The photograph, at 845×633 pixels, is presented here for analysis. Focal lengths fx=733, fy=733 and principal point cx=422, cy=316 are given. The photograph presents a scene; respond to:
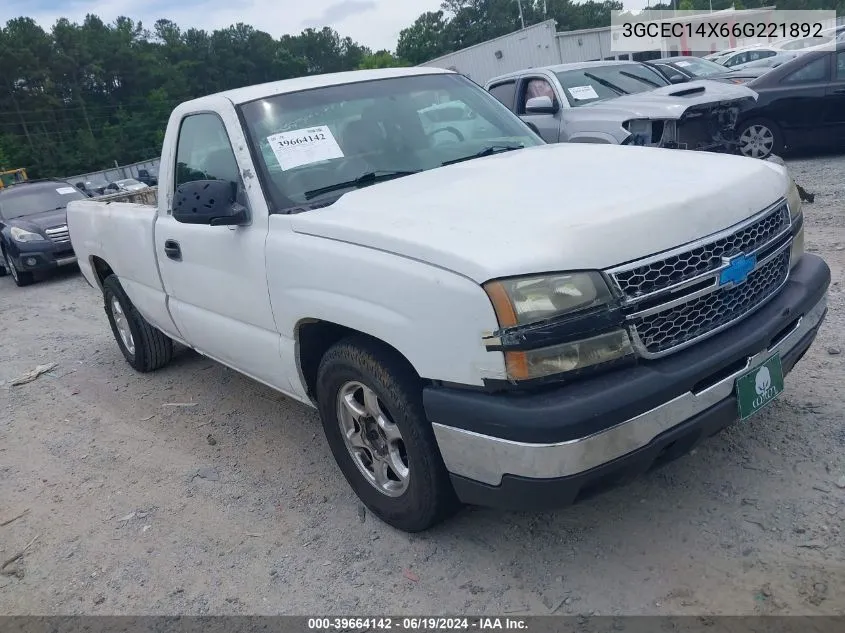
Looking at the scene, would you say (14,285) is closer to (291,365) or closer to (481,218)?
(291,365)

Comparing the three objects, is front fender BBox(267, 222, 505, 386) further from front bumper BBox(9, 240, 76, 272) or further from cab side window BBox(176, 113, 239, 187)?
front bumper BBox(9, 240, 76, 272)

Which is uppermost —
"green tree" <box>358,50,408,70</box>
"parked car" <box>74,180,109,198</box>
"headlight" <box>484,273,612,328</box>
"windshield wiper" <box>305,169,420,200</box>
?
"green tree" <box>358,50,408,70</box>

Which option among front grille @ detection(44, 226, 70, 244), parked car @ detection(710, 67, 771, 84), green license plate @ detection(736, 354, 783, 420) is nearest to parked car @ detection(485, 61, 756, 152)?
parked car @ detection(710, 67, 771, 84)

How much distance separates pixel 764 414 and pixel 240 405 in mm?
3157

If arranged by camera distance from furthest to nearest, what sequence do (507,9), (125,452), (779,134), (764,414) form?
(507,9), (779,134), (125,452), (764,414)

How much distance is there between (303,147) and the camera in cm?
343

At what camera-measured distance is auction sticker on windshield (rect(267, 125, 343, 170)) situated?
11.1 feet

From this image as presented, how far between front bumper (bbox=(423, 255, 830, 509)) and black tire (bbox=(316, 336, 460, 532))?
0.14m

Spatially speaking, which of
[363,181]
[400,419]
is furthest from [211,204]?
[400,419]

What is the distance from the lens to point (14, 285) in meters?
11.9

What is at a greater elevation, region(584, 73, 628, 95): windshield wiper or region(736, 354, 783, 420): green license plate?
region(584, 73, 628, 95): windshield wiper

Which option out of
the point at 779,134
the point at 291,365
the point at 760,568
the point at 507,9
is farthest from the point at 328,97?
the point at 507,9

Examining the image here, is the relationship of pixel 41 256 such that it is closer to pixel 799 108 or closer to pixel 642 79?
pixel 642 79

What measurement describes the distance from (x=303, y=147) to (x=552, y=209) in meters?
1.37
